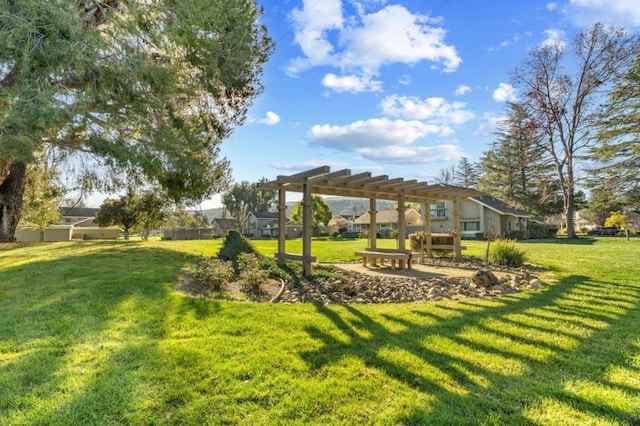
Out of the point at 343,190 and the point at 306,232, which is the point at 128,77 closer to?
the point at 306,232

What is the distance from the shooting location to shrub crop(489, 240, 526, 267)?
378 inches

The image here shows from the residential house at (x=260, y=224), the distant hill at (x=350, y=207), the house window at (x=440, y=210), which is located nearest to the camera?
the house window at (x=440, y=210)

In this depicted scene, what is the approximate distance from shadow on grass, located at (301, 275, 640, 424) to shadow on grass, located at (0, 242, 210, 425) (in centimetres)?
161

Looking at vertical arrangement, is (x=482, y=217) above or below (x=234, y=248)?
above

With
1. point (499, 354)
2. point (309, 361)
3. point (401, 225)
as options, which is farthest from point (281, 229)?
point (499, 354)

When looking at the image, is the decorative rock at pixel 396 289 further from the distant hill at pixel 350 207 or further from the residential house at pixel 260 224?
the residential house at pixel 260 224

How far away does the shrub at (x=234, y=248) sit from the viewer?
8938mm

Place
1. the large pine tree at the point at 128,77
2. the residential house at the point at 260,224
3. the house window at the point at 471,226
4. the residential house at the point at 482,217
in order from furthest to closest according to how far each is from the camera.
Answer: the residential house at the point at 260,224 < the house window at the point at 471,226 < the residential house at the point at 482,217 < the large pine tree at the point at 128,77

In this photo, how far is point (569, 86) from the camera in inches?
818

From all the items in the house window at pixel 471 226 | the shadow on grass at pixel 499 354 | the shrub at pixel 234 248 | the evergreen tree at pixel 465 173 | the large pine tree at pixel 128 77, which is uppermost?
the evergreen tree at pixel 465 173

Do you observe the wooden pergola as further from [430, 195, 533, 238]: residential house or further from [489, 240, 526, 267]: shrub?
[430, 195, 533, 238]: residential house

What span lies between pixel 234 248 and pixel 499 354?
7.21m

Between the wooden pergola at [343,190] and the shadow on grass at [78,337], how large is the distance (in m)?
2.84

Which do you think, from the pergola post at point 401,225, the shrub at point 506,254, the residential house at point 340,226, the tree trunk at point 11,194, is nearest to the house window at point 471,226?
the residential house at point 340,226
